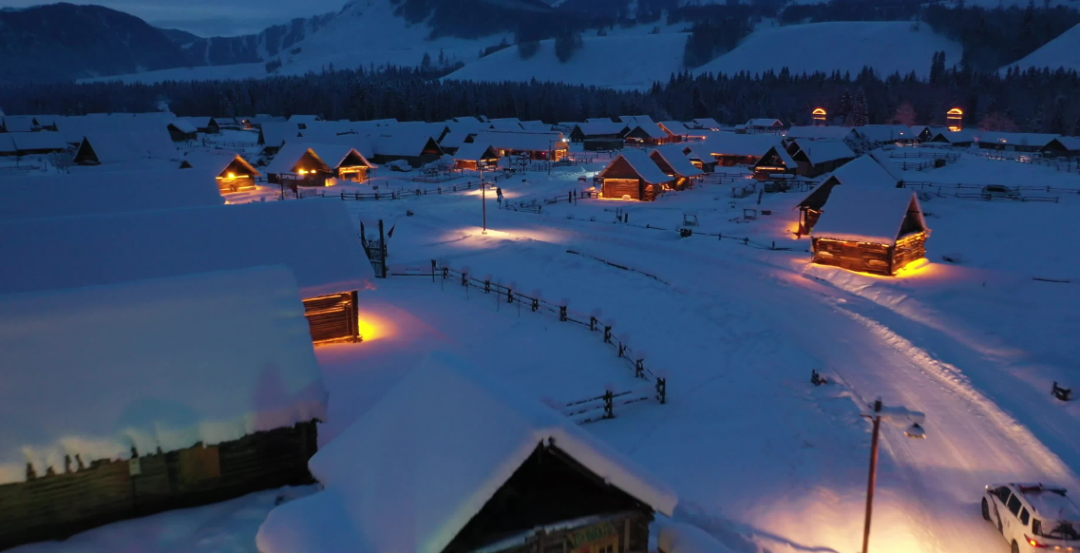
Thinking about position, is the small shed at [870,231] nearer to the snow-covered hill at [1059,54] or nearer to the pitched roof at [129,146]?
the pitched roof at [129,146]

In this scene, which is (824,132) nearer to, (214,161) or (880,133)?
(880,133)

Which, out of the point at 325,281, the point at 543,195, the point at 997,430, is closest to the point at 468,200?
the point at 543,195

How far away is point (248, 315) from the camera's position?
12664mm

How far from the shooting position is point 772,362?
786 inches

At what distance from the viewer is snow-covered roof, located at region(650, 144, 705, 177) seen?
185 ft

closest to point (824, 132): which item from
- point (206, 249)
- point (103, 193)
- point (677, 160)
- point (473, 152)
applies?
point (677, 160)


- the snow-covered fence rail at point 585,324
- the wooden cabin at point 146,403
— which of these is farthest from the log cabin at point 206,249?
the snow-covered fence rail at point 585,324

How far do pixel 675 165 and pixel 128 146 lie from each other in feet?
153

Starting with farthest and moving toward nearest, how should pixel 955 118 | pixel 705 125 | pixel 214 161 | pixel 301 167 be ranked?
pixel 705 125, pixel 955 118, pixel 301 167, pixel 214 161

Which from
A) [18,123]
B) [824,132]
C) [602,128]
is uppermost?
[18,123]

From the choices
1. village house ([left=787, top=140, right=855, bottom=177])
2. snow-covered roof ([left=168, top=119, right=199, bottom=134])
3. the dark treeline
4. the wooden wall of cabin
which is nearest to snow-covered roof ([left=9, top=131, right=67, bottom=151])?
snow-covered roof ([left=168, top=119, right=199, bottom=134])

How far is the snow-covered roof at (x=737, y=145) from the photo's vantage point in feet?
233

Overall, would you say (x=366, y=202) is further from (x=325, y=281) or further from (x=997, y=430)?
(x=997, y=430)

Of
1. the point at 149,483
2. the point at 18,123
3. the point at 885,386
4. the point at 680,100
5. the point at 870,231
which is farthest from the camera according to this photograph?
the point at 680,100
